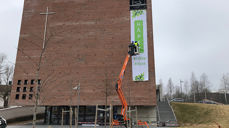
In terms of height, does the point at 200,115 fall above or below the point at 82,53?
below

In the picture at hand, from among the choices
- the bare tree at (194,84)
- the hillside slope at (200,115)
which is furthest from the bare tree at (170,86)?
the hillside slope at (200,115)

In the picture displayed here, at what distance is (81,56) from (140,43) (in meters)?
8.79

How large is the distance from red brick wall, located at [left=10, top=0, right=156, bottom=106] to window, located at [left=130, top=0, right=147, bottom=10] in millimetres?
686

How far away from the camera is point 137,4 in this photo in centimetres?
2664

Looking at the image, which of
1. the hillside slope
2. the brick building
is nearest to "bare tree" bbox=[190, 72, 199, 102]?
the hillside slope

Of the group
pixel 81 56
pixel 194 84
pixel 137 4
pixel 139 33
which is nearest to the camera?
pixel 139 33

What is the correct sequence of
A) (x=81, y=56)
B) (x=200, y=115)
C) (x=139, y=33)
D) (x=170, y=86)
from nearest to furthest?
(x=139, y=33) < (x=81, y=56) < (x=200, y=115) < (x=170, y=86)

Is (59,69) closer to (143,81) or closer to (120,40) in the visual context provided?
(120,40)

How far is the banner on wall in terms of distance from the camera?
2442 cm

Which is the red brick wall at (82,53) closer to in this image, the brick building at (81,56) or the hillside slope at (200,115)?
the brick building at (81,56)

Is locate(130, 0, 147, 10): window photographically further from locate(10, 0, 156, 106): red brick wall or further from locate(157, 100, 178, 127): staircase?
locate(157, 100, 178, 127): staircase

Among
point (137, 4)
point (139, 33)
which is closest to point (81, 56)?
point (139, 33)

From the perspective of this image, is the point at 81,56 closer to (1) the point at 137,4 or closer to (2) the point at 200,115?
(1) the point at 137,4

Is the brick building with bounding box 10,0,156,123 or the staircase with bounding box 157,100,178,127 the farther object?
the staircase with bounding box 157,100,178,127
